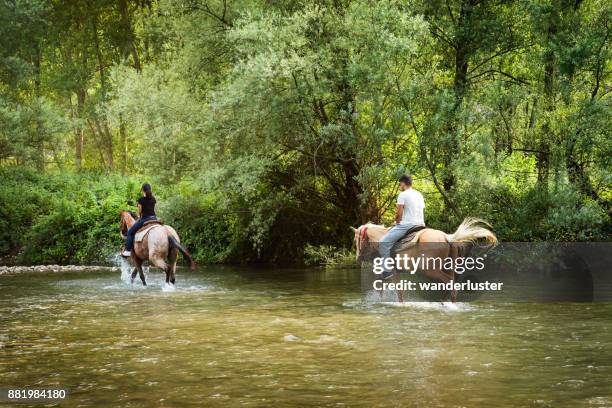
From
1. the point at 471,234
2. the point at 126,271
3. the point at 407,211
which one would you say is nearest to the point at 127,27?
the point at 126,271

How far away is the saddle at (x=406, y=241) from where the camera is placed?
14891 millimetres

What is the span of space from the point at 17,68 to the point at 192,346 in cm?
2880

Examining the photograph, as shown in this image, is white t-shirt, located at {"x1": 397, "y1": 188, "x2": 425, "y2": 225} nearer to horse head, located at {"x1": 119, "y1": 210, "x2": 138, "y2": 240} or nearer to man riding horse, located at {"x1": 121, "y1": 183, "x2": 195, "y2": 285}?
man riding horse, located at {"x1": 121, "y1": 183, "x2": 195, "y2": 285}

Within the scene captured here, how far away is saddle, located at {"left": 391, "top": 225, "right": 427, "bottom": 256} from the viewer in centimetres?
1489

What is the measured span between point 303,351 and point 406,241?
5458 mm

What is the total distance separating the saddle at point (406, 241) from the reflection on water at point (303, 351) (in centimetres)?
119

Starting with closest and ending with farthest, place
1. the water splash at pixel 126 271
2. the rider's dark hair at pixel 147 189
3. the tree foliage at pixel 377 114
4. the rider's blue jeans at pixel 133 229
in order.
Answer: the rider's dark hair at pixel 147 189
the rider's blue jeans at pixel 133 229
the tree foliage at pixel 377 114
the water splash at pixel 126 271

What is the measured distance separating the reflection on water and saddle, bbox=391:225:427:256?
47.0 inches

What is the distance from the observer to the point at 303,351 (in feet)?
33.1

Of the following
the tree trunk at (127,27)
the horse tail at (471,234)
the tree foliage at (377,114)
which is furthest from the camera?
the tree trunk at (127,27)

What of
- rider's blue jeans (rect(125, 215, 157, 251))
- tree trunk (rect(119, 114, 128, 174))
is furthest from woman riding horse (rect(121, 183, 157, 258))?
tree trunk (rect(119, 114, 128, 174))

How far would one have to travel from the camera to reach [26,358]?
9672 millimetres

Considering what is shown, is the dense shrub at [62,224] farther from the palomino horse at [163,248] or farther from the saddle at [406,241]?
the saddle at [406,241]

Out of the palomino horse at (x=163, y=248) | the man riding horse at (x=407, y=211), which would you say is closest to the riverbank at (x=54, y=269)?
the palomino horse at (x=163, y=248)
